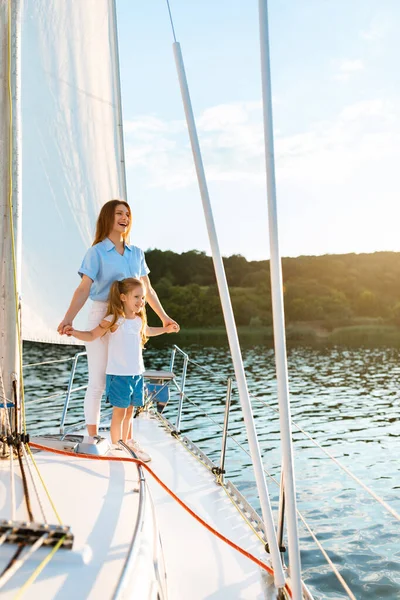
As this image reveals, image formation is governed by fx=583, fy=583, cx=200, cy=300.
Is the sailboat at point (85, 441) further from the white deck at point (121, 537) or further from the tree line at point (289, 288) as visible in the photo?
the tree line at point (289, 288)

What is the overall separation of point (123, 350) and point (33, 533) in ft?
5.91

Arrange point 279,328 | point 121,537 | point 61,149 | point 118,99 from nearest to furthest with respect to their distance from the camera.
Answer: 1. point 121,537
2. point 279,328
3. point 61,149
4. point 118,99

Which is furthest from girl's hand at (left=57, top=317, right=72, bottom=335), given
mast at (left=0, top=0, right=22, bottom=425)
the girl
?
mast at (left=0, top=0, right=22, bottom=425)

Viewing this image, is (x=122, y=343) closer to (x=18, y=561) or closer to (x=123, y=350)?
(x=123, y=350)

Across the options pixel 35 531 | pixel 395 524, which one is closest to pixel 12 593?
pixel 35 531

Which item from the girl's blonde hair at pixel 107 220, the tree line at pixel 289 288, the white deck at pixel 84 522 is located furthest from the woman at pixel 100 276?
the tree line at pixel 289 288

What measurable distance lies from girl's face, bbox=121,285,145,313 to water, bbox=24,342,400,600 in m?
0.81

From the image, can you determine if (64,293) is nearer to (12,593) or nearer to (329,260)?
(12,593)

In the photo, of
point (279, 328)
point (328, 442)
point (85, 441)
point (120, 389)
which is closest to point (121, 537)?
point (279, 328)

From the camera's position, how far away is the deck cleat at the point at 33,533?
1355mm

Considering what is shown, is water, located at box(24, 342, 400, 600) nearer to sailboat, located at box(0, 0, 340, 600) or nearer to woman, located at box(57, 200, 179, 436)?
sailboat, located at box(0, 0, 340, 600)

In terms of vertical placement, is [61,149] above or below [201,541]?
above

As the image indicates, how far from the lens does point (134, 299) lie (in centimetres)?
314

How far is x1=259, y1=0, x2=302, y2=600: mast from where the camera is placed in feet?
5.24
